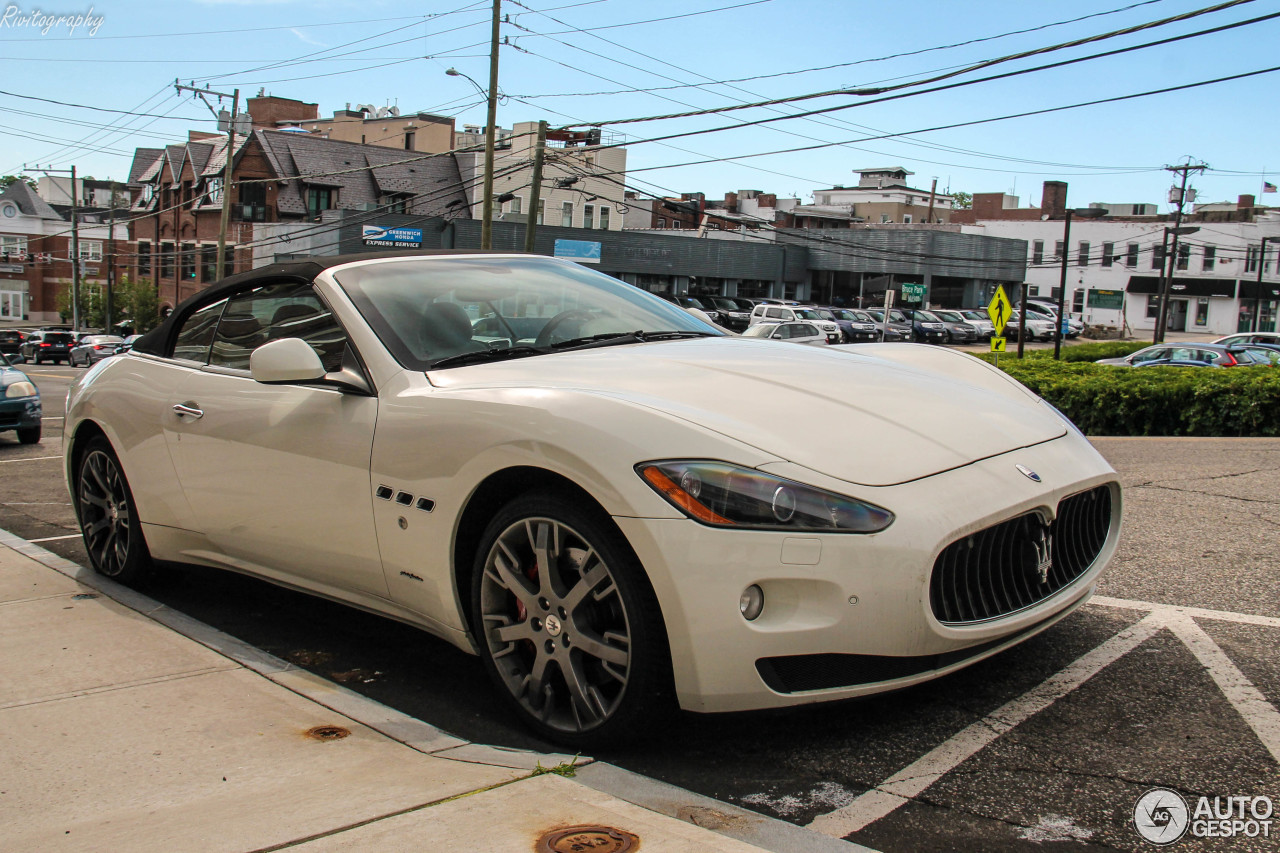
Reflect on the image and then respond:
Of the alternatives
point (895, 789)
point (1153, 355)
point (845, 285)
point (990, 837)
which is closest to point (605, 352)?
point (895, 789)

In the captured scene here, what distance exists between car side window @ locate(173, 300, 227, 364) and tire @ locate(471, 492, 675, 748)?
2159mm

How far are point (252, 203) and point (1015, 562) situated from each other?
194 ft

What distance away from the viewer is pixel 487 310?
3.96m

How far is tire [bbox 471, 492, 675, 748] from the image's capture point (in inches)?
110

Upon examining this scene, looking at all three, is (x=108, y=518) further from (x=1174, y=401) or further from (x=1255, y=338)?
(x=1255, y=338)

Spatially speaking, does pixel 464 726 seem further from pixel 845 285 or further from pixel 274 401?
pixel 845 285

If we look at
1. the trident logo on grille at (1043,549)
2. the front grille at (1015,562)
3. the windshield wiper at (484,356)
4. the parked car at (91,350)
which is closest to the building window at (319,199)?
the parked car at (91,350)

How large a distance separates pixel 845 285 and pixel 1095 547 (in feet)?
225

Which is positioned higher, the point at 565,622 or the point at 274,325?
the point at 274,325

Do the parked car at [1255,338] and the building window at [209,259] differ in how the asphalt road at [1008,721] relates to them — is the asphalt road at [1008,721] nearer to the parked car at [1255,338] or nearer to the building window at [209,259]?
the parked car at [1255,338]

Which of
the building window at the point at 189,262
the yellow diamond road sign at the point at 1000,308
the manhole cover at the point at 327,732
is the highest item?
the building window at the point at 189,262

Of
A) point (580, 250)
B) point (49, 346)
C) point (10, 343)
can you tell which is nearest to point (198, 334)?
point (580, 250)

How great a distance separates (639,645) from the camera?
9.14ft

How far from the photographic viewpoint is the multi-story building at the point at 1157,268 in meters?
75.0
